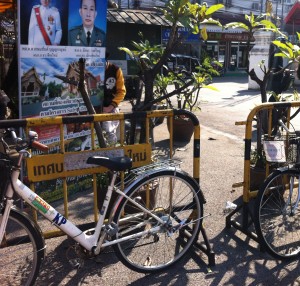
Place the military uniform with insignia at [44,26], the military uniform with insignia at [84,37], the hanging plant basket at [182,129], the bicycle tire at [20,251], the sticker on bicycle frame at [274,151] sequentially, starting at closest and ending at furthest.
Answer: the bicycle tire at [20,251]
the sticker on bicycle frame at [274,151]
the military uniform with insignia at [44,26]
the military uniform with insignia at [84,37]
the hanging plant basket at [182,129]

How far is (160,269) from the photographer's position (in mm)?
3201

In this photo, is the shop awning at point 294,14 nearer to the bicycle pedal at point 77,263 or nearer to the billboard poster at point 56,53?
the billboard poster at point 56,53

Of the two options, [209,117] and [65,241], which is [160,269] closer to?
→ [65,241]

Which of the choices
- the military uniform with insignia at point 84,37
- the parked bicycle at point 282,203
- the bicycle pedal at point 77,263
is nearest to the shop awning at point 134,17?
the military uniform with insignia at point 84,37

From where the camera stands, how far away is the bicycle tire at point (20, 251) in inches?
102

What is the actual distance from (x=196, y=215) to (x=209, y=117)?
7508mm

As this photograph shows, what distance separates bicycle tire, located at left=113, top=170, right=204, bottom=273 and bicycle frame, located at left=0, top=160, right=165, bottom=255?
0.25 ft

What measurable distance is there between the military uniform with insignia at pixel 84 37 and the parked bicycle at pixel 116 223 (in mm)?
1957

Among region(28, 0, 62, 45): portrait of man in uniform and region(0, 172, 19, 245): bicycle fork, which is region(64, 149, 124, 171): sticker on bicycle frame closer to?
region(0, 172, 19, 245): bicycle fork

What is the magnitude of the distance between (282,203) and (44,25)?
293 centimetres

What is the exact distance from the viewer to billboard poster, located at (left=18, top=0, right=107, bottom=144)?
404 cm

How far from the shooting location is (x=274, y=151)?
3.62 metres

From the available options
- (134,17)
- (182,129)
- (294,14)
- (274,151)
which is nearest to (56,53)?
(274,151)

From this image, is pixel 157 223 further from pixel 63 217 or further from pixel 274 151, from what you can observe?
pixel 274 151
